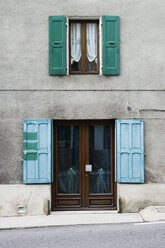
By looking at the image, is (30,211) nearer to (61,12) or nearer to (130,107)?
(130,107)

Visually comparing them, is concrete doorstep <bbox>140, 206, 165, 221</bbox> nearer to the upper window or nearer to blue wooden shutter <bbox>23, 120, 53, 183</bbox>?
blue wooden shutter <bbox>23, 120, 53, 183</bbox>

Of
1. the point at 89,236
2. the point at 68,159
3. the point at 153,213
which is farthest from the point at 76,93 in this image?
the point at 89,236

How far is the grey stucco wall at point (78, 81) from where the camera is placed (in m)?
8.78

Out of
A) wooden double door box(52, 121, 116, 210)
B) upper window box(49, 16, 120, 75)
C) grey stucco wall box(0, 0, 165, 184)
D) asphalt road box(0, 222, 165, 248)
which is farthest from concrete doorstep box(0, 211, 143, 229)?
upper window box(49, 16, 120, 75)

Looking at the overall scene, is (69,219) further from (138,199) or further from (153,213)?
(153,213)

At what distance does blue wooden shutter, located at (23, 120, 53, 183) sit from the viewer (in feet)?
28.4

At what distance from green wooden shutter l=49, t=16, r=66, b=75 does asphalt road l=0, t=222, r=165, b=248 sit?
396 centimetres

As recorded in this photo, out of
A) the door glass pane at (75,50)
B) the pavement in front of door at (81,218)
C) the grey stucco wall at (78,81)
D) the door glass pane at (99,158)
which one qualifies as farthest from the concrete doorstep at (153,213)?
the door glass pane at (75,50)

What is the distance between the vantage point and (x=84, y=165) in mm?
9078

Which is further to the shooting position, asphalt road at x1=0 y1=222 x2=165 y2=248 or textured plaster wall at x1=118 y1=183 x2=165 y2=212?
textured plaster wall at x1=118 y1=183 x2=165 y2=212

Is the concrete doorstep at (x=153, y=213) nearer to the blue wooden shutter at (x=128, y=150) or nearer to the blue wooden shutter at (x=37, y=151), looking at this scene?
the blue wooden shutter at (x=128, y=150)

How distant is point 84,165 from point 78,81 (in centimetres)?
225

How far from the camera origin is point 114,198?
356 inches

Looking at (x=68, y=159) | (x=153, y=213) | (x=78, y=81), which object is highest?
(x=78, y=81)
